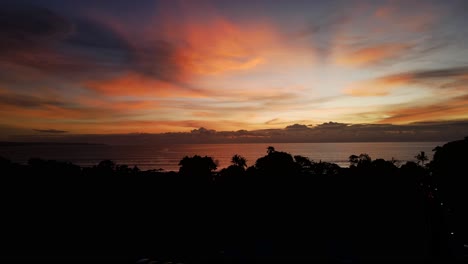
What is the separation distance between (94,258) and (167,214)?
21.9 ft

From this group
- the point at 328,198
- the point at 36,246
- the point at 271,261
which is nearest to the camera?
the point at 271,261

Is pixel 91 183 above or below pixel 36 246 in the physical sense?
above

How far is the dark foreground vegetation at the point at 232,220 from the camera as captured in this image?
45.8 feet

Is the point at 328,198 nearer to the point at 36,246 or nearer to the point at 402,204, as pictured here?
the point at 402,204

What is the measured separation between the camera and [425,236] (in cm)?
1633

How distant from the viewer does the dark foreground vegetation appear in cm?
1397

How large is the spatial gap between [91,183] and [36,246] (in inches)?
357

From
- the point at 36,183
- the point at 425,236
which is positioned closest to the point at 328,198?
the point at 425,236

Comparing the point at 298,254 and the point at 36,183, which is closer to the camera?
the point at 298,254

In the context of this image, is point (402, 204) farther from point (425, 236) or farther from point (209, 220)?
point (209, 220)

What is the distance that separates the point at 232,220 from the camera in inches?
741

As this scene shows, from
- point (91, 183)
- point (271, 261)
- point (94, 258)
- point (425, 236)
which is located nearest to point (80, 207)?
point (91, 183)

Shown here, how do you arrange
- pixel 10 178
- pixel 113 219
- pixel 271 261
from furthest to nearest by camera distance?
pixel 10 178, pixel 113 219, pixel 271 261

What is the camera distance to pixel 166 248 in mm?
15234
